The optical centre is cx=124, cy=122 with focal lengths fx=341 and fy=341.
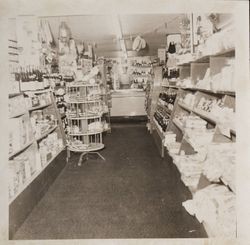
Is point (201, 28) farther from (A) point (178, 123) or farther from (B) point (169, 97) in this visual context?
(B) point (169, 97)

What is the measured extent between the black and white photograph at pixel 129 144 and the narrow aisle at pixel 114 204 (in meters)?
0.01

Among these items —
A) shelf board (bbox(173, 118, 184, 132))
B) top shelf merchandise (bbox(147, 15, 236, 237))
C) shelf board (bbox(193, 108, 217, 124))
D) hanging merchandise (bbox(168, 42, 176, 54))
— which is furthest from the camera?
hanging merchandise (bbox(168, 42, 176, 54))

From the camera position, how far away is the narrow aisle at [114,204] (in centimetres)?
295

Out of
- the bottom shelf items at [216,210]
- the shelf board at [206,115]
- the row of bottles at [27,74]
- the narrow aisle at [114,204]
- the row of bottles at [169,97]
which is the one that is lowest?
the narrow aisle at [114,204]

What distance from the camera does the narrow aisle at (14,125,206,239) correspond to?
9.67 ft

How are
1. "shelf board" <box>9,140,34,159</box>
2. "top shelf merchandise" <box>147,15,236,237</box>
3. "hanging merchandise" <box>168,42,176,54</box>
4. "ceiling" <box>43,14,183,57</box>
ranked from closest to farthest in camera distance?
1. "top shelf merchandise" <box>147,15,236,237</box>
2. "shelf board" <box>9,140,34,159</box>
3. "hanging merchandise" <box>168,42,176,54</box>
4. "ceiling" <box>43,14,183,57</box>

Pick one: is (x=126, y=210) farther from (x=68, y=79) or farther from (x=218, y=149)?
(x=68, y=79)

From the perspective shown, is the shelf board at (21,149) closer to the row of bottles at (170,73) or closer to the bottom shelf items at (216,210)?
the bottom shelf items at (216,210)

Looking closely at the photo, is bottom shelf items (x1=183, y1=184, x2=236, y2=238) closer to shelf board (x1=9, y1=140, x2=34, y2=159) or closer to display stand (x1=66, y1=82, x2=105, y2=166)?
shelf board (x1=9, y1=140, x2=34, y2=159)

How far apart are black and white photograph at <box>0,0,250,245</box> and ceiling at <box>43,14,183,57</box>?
0.05 meters

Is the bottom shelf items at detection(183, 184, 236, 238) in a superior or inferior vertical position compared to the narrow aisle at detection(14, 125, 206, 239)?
superior

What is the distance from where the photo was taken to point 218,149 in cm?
247

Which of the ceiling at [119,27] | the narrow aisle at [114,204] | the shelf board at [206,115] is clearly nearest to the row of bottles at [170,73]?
the ceiling at [119,27]

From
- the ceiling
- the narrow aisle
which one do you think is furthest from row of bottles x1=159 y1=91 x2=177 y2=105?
the ceiling
